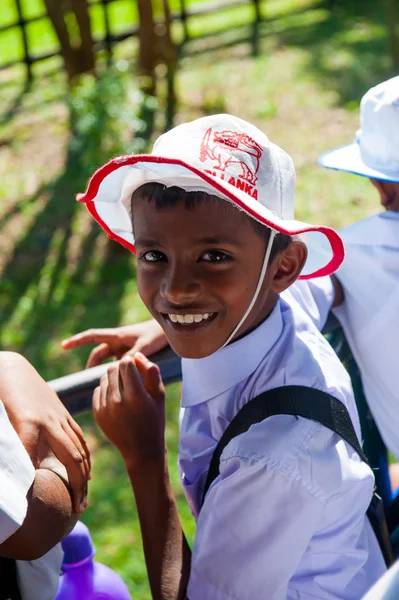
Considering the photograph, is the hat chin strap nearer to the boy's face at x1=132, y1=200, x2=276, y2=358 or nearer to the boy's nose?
the boy's face at x1=132, y1=200, x2=276, y2=358

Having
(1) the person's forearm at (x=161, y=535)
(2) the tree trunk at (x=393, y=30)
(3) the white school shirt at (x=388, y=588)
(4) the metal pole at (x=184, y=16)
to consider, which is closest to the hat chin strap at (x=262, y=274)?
Answer: (1) the person's forearm at (x=161, y=535)

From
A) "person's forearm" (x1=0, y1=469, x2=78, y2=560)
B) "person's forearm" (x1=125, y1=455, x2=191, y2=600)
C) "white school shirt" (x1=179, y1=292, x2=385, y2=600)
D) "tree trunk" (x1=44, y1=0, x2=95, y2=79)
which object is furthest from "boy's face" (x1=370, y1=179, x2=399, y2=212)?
"tree trunk" (x1=44, y1=0, x2=95, y2=79)

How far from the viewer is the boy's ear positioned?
1750mm

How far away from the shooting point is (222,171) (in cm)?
159

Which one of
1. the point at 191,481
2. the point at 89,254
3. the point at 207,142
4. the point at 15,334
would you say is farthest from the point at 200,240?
the point at 89,254

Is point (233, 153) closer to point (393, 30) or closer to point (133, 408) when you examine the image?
point (133, 408)

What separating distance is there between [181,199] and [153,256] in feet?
0.44

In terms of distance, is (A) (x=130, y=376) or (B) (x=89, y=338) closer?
(A) (x=130, y=376)

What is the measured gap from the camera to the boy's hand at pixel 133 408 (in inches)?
67.0

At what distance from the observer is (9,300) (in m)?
5.62

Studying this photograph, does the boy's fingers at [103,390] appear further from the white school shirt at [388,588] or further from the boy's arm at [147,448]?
the white school shirt at [388,588]

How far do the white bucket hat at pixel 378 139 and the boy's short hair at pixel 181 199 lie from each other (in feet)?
1.65

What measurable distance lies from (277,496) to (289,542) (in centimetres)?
9

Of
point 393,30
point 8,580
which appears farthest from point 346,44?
point 8,580
